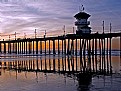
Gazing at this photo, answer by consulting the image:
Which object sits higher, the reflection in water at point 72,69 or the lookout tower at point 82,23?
the lookout tower at point 82,23

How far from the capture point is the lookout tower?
42.9m

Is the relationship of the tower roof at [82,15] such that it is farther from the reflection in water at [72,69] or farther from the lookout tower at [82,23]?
the reflection in water at [72,69]

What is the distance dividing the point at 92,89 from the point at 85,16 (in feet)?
98.2

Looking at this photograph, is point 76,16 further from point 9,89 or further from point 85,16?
point 9,89

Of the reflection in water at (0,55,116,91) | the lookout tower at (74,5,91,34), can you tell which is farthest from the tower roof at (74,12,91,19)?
the reflection in water at (0,55,116,91)

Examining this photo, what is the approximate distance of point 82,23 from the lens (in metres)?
43.2

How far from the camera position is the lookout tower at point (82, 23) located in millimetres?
42938

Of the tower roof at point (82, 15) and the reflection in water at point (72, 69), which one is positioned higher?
the tower roof at point (82, 15)

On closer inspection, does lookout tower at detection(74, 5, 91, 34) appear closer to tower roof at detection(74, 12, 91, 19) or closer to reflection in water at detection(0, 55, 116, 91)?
tower roof at detection(74, 12, 91, 19)

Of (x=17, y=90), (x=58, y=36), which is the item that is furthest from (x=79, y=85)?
(x=58, y=36)

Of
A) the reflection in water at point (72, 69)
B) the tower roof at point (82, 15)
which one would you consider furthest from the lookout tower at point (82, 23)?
the reflection in water at point (72, 69)

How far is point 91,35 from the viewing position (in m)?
42.9

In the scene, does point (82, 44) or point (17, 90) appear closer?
point (17, 90)

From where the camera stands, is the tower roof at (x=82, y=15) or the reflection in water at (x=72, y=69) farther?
the tower roof at (x=82, y=15)
